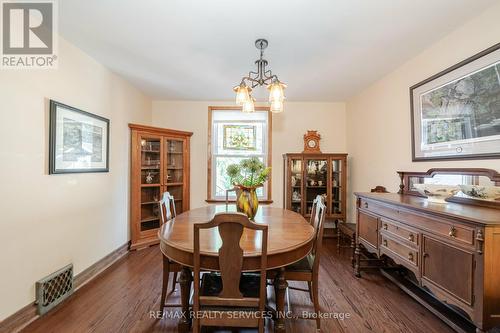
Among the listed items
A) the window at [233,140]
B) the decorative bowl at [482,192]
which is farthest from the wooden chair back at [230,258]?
the window at [233,140]

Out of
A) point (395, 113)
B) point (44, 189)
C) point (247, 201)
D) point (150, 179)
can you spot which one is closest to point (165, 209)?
point (247, 201)

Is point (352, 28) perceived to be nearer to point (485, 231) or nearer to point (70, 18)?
point (485, 231)

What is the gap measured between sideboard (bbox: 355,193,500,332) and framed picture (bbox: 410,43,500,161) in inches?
21.1

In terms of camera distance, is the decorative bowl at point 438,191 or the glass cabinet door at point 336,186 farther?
the glass cabinet door at point 336,186

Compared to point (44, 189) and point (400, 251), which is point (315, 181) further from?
point (44, 189)

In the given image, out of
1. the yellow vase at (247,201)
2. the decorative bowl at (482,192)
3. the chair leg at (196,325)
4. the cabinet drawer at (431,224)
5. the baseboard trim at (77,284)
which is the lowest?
the baseboard trim at (77,284)

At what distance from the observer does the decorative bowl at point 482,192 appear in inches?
62.5

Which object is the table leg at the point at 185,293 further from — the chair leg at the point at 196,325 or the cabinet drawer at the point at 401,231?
the cabinet drawer at the point at 401,231

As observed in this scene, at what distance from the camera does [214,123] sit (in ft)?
13.9

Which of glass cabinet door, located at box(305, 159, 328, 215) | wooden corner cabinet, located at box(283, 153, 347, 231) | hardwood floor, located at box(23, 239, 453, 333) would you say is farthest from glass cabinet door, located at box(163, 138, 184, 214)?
glass cabinet door, located at box(305, 159, 328, 215)

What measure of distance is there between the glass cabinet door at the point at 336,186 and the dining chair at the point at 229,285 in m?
2.86

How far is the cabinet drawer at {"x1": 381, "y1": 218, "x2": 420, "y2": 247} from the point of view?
5.87 feet

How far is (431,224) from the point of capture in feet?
5.34

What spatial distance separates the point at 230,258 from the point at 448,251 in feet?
4.70
